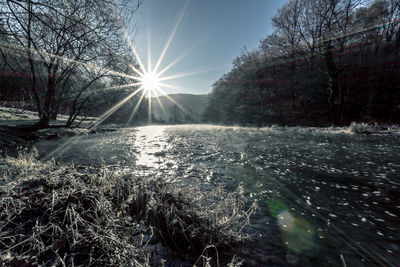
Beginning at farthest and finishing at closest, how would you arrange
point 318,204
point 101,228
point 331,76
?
1. point 331,76
2. point 318,204
3. point 101,228

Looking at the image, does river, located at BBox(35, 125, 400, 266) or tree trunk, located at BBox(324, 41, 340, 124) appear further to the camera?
tree trunk, located at BBox(324, 41, 340, 124)

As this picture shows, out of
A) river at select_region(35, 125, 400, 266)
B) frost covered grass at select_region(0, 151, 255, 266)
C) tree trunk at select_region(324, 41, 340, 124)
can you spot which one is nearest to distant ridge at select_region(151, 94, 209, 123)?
tree trunk at select_region(324, 41, 340, 124)

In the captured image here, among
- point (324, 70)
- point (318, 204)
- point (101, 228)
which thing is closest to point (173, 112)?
point (324, 70)

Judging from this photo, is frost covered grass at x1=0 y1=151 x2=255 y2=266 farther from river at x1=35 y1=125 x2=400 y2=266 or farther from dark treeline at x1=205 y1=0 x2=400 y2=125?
dark treeline at x1=205 y1=0 x2=400 y2=125

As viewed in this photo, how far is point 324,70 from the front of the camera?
20.1 metres

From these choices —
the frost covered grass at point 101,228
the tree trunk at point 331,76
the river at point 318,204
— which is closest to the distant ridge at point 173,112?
the tree trunk at point 331,76

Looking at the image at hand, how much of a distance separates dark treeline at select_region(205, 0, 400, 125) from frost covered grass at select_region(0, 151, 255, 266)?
2131 centimetres

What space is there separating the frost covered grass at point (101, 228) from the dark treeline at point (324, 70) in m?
21.3

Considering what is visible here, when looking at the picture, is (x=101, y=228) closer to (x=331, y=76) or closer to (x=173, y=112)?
(x=331, y=76)

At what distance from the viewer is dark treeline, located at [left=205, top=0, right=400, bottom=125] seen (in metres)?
17.6

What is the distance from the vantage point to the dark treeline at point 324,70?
17.6 m

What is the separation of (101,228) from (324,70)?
85.1 ft

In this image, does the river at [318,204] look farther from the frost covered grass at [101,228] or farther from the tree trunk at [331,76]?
the tree trunk at [331,76]

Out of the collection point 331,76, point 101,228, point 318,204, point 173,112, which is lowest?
point 318,204
